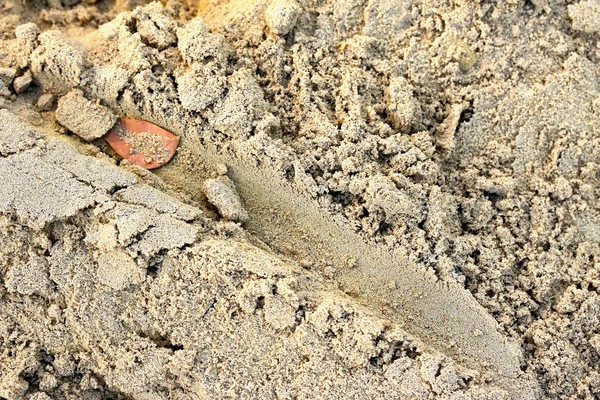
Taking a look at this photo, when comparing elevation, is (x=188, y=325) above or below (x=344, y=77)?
below

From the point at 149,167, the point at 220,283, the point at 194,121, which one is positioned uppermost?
the point at 194,121

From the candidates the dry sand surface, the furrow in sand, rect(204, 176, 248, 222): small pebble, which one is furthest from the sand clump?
rect(204, 176, 248, 222): small pebble

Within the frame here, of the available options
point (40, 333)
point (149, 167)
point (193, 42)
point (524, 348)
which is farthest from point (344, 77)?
point (40, 333)

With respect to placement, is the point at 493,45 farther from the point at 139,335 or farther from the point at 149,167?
the point at 139,335

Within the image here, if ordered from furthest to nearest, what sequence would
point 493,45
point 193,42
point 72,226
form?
1. point 493,45
2. point 193,42
3. point 72,226

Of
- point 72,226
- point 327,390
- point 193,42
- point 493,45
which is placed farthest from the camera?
A: point 493,45

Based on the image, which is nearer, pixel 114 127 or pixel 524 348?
pixel 524 348

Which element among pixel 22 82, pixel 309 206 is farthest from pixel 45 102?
pixel 309 206

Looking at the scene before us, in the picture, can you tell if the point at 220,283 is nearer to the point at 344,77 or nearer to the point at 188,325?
the point at 188,325
